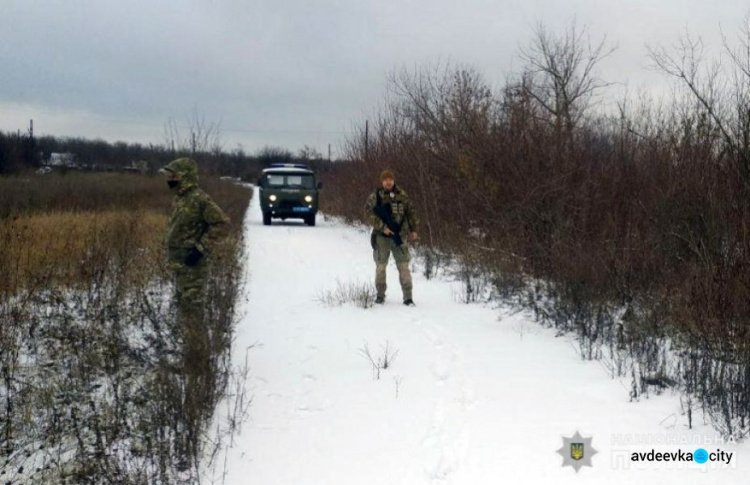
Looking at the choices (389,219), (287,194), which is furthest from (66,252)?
(287,194)

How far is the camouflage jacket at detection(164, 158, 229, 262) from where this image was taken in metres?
6.16

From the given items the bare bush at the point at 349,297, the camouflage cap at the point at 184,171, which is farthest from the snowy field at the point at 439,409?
the camouflage cap at the point at 184,171

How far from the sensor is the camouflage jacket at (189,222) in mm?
6156

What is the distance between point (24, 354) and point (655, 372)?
5541 millimetres

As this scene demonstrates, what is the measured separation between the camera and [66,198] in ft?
67.2

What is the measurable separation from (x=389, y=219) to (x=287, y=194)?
14372mm

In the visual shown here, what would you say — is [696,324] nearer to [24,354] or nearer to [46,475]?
[46,475]

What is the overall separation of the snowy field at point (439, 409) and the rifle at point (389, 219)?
1.01 m

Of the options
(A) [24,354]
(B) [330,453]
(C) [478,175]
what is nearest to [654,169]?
(C) [478,175]

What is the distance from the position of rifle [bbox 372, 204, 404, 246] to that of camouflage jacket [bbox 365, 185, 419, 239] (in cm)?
3

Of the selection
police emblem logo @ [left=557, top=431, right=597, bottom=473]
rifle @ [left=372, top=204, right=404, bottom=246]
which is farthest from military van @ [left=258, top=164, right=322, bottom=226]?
police emblem logo @ [left=557, top=431, right=597, bottom=473]

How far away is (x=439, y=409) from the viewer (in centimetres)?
472

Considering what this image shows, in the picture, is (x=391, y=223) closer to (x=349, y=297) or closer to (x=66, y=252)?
(x=349, y=297)

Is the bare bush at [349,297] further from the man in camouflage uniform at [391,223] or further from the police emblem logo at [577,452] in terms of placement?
the police emblem logo at [577,452]
